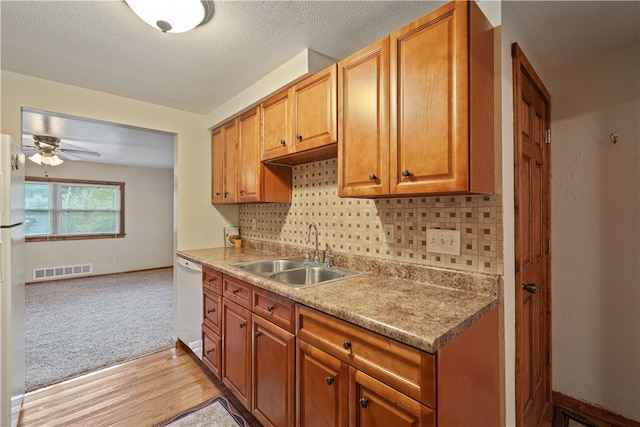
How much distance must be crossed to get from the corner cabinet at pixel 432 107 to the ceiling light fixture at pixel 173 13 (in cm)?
81

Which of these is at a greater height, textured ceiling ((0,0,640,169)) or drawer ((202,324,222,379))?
textured ceiling ((0,0,640,169))

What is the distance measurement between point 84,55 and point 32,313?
3620mm

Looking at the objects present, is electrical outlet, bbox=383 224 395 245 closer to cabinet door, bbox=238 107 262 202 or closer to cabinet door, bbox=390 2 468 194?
cabinet door, bbox=390 2 468 194

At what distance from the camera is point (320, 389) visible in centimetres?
126

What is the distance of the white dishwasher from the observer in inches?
94.0

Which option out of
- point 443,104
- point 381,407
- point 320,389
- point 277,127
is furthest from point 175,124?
point 381,407

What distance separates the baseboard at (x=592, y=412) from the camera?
1717 mm

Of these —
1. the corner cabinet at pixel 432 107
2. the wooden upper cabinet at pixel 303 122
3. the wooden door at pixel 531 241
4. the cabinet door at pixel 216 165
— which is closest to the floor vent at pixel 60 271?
the cabinet door at pixel 216 165

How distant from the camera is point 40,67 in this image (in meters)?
2.01

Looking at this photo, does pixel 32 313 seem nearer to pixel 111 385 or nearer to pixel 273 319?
pixel 111 385

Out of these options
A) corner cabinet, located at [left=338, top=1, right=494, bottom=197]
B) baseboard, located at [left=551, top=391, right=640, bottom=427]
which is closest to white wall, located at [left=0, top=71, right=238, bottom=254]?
corner cabinet, located at [left=338, top=1, right=494, bottom=197]

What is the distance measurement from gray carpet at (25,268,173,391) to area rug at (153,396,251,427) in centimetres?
108

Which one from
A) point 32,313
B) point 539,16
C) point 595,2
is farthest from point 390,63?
point 32,313

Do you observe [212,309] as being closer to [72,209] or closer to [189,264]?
[189,264]
